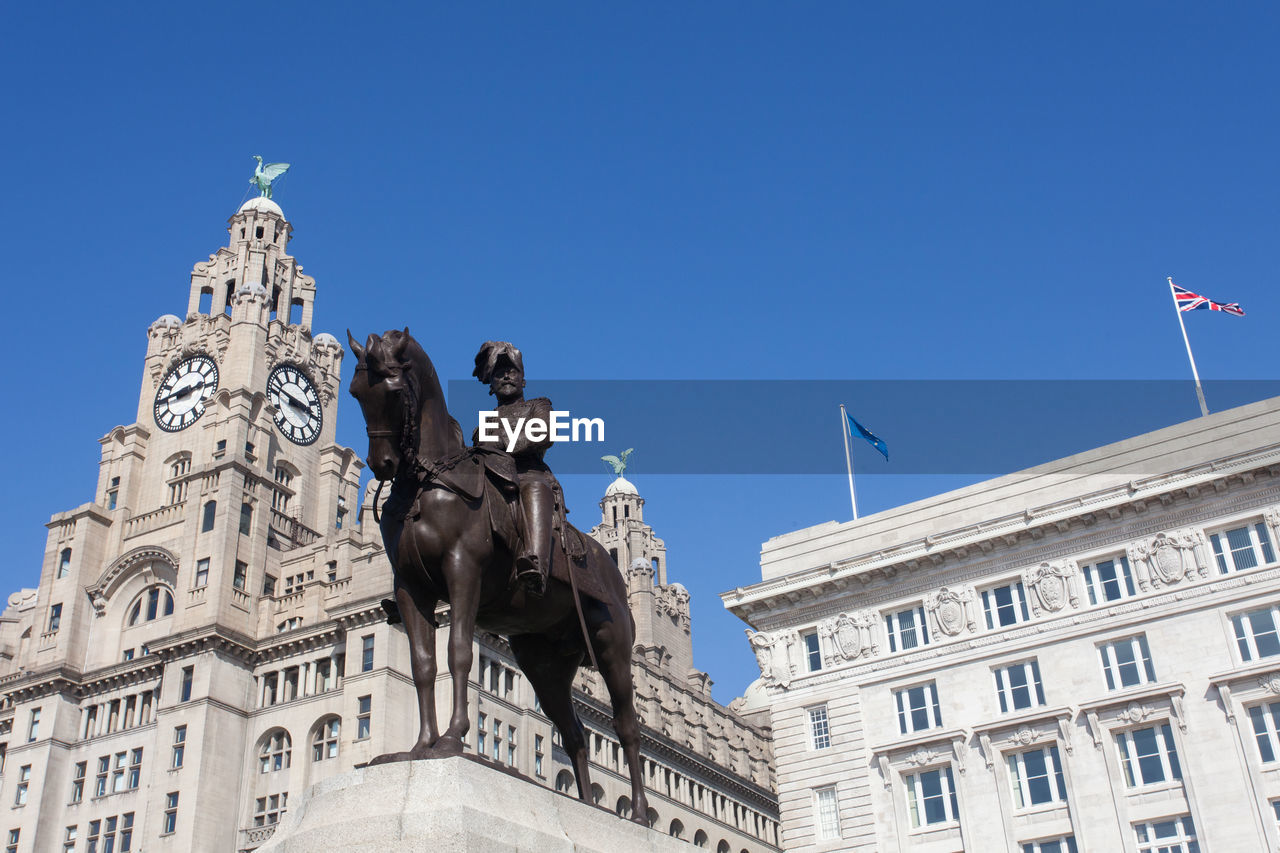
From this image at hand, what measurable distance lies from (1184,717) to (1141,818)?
4053 millimetres

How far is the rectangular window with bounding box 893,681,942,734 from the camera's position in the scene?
51125 mm

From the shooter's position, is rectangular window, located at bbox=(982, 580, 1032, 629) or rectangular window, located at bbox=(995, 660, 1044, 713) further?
rectangular window, located at bbox=(982, 580, 1032, 629)

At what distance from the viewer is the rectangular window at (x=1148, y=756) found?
4525cm

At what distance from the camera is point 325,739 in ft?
221

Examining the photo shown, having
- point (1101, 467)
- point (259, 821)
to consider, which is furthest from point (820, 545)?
point (259, 821)

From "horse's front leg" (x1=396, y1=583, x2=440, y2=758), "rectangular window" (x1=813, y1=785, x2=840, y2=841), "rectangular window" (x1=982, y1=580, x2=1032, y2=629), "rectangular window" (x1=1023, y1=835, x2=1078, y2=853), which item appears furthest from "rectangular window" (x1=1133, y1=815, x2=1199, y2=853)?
"horse's front leg" (x1=396, y1=583, x2=440, y2=758)

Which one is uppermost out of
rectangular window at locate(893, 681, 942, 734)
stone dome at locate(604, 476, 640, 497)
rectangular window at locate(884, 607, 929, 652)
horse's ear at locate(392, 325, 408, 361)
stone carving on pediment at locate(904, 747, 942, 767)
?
stone dome at locate(604, 476, 640, 497)

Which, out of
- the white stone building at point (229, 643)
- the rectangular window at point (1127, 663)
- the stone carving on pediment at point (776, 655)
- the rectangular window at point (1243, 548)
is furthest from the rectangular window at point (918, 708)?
the white stone building at point (229, 643)

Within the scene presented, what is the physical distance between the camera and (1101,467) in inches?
2051

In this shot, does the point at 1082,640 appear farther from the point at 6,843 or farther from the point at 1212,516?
the point at 6,843

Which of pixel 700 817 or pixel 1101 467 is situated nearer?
pixel 1101 467

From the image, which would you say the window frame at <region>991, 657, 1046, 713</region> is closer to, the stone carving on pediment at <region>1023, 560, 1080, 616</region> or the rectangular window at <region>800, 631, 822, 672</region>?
the stone carving on pediment at <region>1023, 560, 1080, 616</region>

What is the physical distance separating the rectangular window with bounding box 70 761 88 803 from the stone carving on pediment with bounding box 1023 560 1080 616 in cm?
5495

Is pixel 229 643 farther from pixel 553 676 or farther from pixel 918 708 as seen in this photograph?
pixel 553 676
